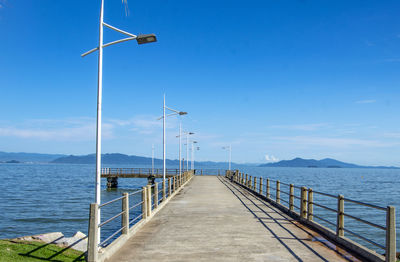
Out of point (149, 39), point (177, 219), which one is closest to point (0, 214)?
point (177, 219)

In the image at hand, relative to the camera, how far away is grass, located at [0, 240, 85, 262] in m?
9.05

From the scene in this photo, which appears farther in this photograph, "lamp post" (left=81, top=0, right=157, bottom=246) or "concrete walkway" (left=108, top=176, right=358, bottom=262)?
"lamp post" (left=81, top=0, right=157, bottom=246)

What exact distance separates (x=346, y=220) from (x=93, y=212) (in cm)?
2981

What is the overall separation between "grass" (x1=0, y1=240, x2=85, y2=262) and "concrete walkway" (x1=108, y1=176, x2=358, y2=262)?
1.68m

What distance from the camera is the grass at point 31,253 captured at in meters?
9.05

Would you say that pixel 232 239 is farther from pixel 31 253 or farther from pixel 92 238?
pixel 31 253

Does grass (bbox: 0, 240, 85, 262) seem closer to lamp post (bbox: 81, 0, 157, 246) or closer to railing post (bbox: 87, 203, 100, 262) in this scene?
railing post (bbox: 87, 203, 100, 262)

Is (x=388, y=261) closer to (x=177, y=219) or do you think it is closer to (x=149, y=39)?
(x=177, y=219)

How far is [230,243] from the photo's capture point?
9445 mm

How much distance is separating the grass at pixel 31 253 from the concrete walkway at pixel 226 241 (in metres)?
1.68

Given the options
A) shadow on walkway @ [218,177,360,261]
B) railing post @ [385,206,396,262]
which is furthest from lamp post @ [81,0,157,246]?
railing post @ [385,206,396,262]

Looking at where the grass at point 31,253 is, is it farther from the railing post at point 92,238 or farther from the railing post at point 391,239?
the railing post at point 391,239

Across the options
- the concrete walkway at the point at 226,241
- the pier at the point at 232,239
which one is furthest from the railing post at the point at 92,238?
the concrete walkway at the point at 226,241

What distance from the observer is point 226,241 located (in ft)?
31.8
